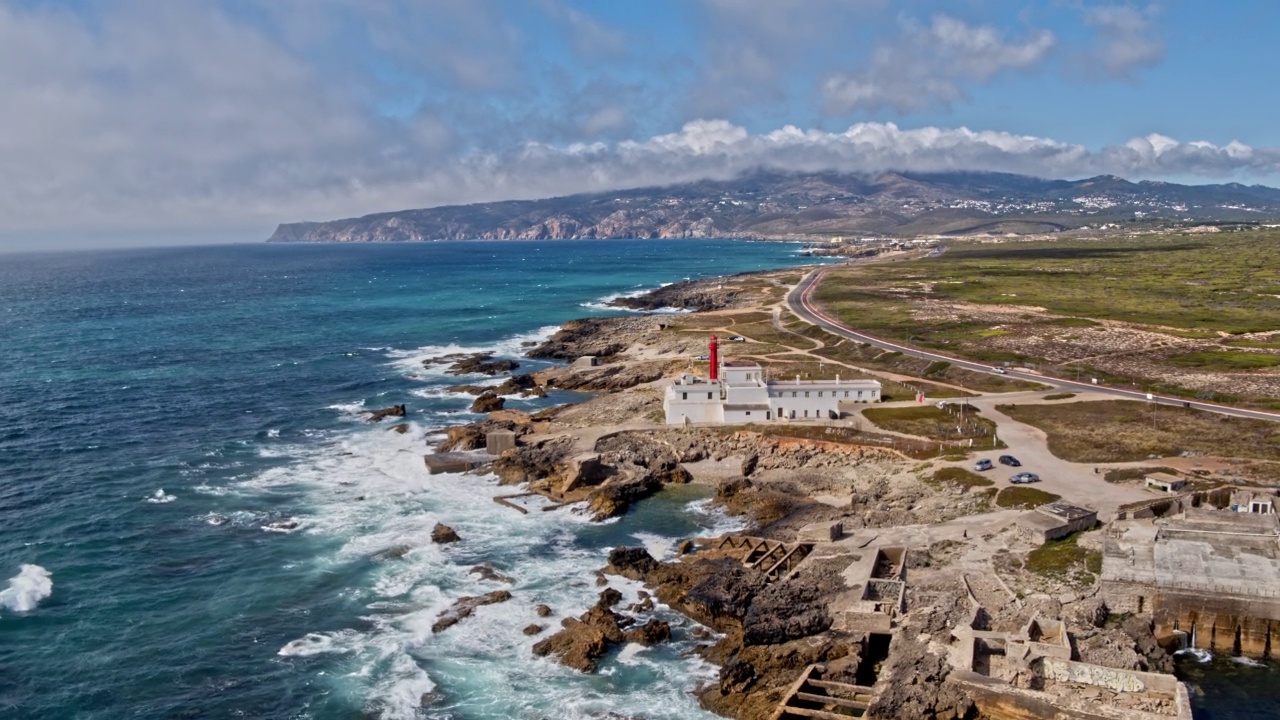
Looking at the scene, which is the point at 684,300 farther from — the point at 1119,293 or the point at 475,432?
the point at 475,432

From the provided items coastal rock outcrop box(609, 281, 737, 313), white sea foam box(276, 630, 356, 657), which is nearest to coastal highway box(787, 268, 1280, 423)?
coastal rock outcrop box(609, 281, 737, 313)

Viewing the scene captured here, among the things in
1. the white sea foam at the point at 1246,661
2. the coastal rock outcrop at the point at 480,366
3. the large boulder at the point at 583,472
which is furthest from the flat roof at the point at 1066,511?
the coastal rock outcrop at the point at 480,366

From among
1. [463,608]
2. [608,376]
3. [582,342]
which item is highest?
[582,342]

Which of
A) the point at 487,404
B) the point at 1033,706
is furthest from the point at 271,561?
the point at 1033,706

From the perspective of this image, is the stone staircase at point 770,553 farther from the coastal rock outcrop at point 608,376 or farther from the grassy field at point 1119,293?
the grassy field at point 1119,293

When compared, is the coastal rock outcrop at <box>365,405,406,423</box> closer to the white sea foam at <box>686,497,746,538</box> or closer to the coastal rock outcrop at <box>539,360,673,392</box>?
the coastal rock outcrop at <box>539,360,673,392</box>
